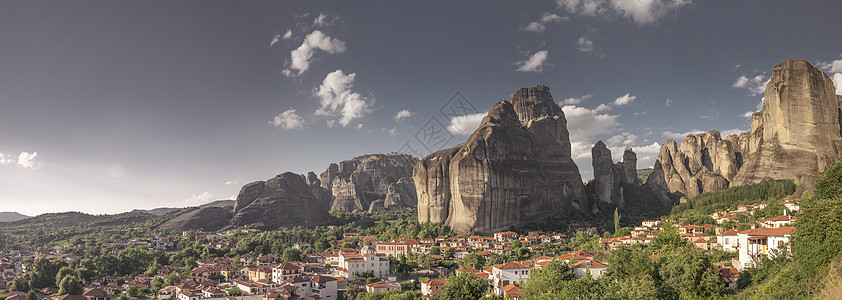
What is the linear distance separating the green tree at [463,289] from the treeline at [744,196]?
145 feet

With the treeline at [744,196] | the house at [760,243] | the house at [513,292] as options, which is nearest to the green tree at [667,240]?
the house at [760,243]

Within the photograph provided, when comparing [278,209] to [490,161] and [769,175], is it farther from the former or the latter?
[769,175]

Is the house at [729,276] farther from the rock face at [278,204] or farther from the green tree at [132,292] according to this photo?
the rock face at [278,204]

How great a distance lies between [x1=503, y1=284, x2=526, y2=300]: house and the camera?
38.3 meters

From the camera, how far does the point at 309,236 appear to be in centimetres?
8888

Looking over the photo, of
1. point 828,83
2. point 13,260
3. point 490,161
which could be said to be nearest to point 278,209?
point 13,260

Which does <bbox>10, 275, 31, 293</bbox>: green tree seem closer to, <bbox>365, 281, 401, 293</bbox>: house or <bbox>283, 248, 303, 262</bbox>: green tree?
<bbox>283, 248, 303, 262</bbox>: green tree

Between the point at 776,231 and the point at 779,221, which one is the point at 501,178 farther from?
the point at 776,231

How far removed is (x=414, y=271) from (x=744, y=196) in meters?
49.5

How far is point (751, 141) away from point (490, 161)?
5663cm

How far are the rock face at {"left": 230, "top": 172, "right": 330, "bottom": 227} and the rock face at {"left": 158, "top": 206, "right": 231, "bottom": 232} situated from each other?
3028 mm

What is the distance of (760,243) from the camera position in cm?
3153

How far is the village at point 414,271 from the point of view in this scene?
40.0 meters

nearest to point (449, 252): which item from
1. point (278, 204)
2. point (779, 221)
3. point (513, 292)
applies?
point (513, 292)
